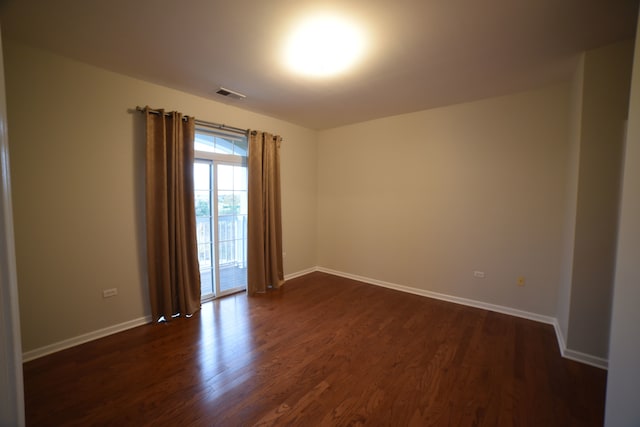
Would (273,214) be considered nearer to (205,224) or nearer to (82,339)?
(205,224)

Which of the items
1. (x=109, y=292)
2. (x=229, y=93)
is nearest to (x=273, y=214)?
(x=229, y=93)

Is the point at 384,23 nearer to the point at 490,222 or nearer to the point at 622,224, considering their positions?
Answer: the point at 622,224

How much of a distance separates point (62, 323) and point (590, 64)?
5.18m

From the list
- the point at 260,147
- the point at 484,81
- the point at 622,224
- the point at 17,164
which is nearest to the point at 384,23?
the point at 484,81

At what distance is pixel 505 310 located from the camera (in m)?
3.24

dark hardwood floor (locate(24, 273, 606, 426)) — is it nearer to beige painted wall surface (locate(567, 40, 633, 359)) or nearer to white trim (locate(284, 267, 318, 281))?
beige painted wall surface (locate(567, 40, 633, 359))

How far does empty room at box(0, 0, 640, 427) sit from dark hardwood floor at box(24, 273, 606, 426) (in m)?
0.02

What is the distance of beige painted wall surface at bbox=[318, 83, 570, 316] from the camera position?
296 centimetres

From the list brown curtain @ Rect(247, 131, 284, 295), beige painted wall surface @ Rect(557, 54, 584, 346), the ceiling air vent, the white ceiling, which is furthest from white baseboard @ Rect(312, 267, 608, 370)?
the ceiling air vent

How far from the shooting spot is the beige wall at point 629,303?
3.51 feet

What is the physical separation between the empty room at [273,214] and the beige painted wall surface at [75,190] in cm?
2

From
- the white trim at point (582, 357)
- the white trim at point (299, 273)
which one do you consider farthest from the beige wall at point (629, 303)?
the white trim at point (299, 273)

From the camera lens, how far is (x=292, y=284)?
4352 millimetres

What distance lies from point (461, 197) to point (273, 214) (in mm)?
2680
